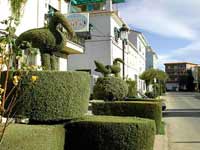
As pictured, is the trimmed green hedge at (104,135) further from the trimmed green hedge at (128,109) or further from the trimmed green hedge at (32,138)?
the trimmed green hedge at (128,109)

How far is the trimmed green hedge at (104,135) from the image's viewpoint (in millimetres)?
7605

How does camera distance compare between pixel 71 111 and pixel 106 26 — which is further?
pixel 106 26

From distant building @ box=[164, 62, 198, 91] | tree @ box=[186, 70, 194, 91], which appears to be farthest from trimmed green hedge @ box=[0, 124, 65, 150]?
distant building @ box=[164, 62, 198, 91]

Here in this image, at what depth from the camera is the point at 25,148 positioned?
5.52 m

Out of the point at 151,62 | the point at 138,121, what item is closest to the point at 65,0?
the point at 138,121

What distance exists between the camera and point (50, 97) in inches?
279

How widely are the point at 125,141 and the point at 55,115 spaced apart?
4.69 ft

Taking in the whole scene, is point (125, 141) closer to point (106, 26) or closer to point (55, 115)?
point (55, 115)

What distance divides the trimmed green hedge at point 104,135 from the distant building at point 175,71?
452 ft

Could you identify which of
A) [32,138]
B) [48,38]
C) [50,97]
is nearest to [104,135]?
[50,97]

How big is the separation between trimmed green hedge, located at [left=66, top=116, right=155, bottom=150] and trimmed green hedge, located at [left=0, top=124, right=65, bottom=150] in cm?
77

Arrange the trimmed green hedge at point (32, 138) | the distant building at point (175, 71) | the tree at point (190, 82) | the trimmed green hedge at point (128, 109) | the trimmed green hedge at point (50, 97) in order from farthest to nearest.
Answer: the distant building at point (175, 71), the tree at point (190, 82), the trimmed green hedge at point (128, 109), the trimmed green hedge at point (50, 97), the trimmed green hedge at point (32, 138)

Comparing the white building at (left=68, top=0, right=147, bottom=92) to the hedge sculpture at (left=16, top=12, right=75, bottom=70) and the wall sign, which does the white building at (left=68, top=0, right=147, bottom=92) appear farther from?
the hedge sculpture at (left=16, top=12, right=75, bottom=70)

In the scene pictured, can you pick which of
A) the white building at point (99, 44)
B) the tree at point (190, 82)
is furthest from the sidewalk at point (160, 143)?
the tree at point (190, 82)
